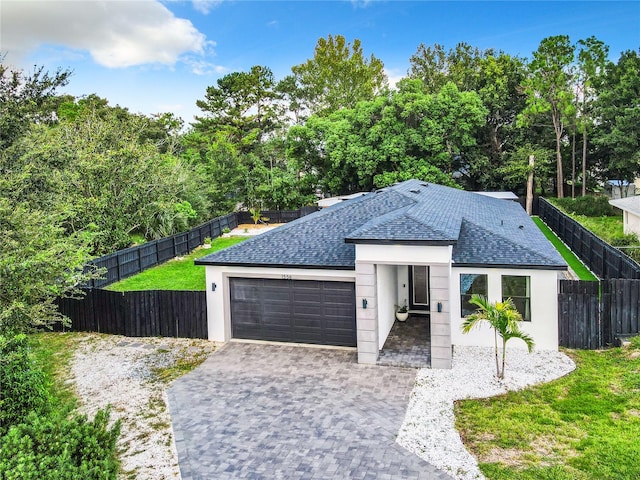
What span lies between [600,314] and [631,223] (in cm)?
1494

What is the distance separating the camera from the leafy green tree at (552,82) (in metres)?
38.1

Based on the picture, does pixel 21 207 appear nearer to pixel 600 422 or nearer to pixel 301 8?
pixel 600 422

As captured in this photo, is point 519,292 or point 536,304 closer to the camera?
point 536,304

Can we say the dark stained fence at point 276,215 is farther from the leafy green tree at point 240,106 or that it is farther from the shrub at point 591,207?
the shrub at point 591,207

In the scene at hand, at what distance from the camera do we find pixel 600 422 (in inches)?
342

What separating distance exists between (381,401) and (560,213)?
21.7 m

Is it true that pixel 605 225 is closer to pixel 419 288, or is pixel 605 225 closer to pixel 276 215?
pixel 419 288

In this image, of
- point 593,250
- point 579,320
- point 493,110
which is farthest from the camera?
point 493,110

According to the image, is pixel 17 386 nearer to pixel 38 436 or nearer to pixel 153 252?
pixel 38 436

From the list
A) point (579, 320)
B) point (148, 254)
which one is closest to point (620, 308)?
point (579, 320)

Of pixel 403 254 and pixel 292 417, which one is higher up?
pixel 403 254

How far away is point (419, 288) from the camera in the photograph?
15.5 metres

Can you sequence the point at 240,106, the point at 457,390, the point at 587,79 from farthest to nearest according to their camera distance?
the point at 240,106 < the point at 587,79 < the point at 457,390

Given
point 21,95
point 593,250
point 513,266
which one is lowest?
point 593,250
